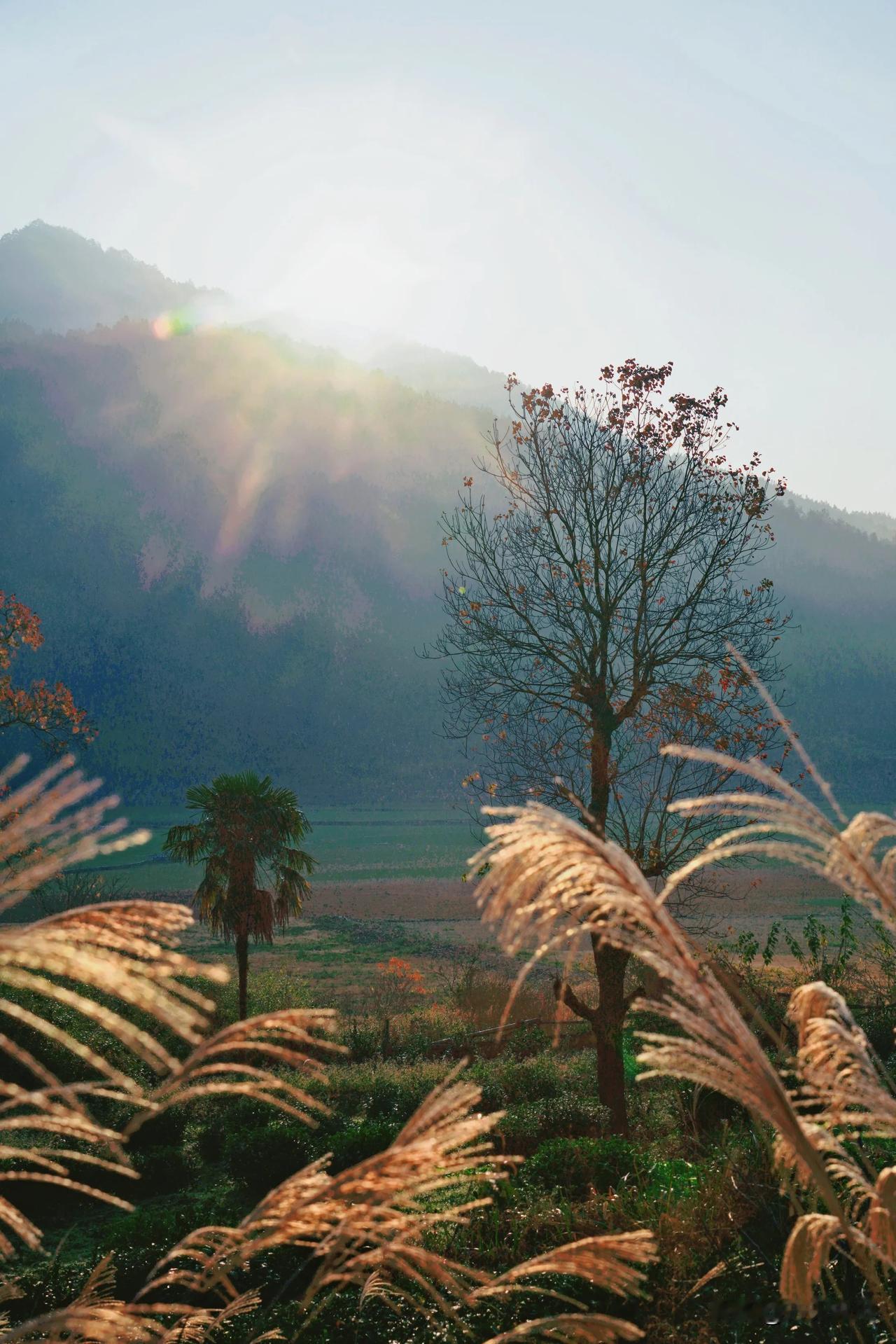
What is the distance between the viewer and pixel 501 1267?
19.6 feet

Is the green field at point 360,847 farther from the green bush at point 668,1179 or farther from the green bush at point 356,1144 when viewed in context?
the green bush at point 668,1179

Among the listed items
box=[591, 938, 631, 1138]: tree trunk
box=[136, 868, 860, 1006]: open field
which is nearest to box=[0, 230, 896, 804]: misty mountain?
box=[136, 868, 860, 1006]: open field

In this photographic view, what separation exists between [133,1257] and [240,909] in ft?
37.8

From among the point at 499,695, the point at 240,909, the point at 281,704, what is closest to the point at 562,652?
the point at 499,695

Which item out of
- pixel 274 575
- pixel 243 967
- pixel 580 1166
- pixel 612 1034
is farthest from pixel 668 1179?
A: pixel 274 575

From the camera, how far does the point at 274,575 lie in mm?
165000

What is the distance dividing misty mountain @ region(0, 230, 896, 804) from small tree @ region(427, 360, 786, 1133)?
97.3 meters

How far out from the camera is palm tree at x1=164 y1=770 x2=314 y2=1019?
17906 millimetres

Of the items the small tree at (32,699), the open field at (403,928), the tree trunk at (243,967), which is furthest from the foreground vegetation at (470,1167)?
the open field at (403,928)

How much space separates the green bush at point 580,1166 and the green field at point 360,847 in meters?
39.0

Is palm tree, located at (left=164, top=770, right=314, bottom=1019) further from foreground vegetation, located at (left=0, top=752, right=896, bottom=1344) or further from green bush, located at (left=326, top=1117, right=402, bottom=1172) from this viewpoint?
green bush, located at (left=326, top=1117, right=402, bottom=1172)

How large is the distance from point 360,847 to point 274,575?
88.6 metres

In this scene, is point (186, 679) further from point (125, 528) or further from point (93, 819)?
point (93, 819)

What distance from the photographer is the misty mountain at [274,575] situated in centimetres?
12612
